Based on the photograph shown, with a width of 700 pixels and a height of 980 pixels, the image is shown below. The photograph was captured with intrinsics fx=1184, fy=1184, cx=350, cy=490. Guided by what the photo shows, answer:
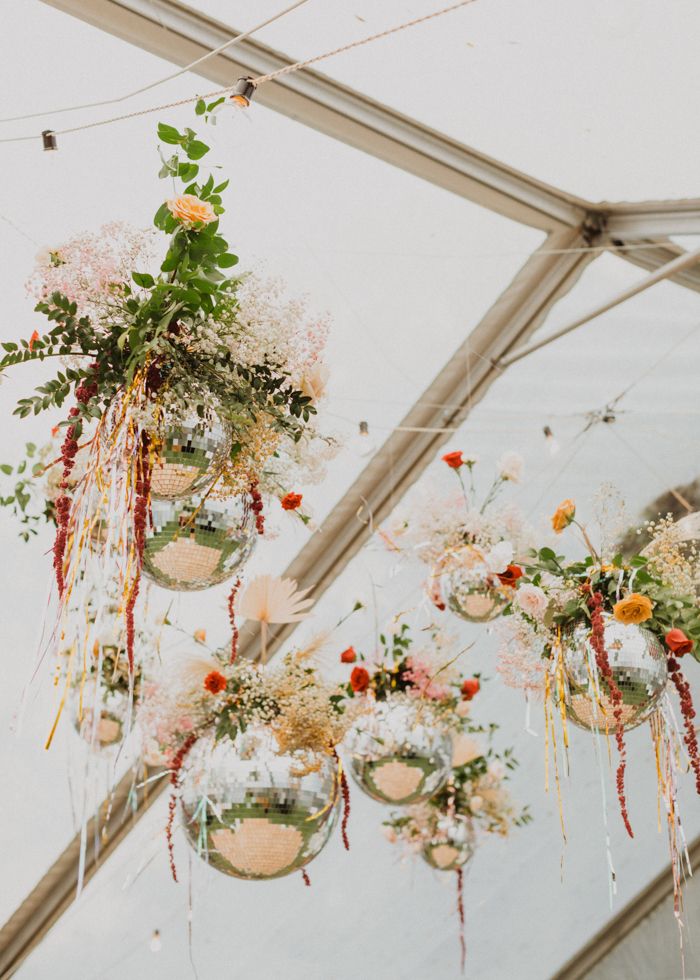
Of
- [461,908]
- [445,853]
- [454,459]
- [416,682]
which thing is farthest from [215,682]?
[461,908]

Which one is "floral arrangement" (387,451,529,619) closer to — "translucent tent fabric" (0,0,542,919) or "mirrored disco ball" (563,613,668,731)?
"translucent tent fabric" (0,0,542,919)

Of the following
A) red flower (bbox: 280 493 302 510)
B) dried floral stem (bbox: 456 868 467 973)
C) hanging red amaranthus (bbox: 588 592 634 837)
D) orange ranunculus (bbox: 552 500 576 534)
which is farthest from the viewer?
dried floral stem (bbox: 456 868 467 973)

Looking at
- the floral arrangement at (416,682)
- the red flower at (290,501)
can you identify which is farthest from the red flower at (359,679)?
the red flower at (290,501)

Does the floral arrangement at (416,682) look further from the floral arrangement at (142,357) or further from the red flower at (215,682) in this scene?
the floral arrangement at (142,357)

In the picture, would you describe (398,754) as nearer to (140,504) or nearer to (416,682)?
(416,682)

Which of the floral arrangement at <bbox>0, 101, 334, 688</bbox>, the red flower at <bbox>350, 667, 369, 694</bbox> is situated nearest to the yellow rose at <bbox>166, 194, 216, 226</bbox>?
the floral arrangement at <bbox>0, 101, 334, 688</bbox>

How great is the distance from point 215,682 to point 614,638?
41.3 inches

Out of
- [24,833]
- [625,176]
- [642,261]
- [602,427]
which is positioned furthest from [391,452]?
[24,833]

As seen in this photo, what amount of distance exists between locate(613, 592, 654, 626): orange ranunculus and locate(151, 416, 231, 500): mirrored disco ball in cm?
123

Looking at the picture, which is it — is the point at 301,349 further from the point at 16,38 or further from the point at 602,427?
the point at 602,427

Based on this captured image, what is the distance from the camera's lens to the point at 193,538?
2.29 metres

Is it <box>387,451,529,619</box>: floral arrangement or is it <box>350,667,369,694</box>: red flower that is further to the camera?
<box>387,451,529,619</box>: floral arrangement

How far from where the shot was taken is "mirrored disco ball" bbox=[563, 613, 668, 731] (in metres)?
2.93

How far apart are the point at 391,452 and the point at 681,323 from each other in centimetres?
140
